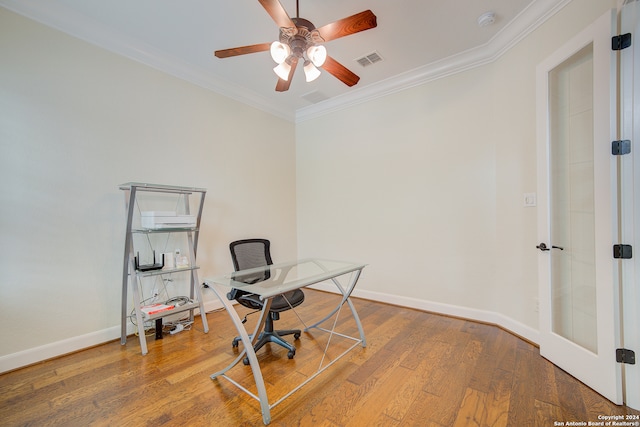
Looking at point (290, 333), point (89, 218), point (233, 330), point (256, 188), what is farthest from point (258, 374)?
point (256, 188)

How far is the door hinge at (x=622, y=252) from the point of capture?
5.04 ft

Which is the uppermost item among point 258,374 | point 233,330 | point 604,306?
point 604,306

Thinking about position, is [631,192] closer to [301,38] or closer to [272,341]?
[301,38]

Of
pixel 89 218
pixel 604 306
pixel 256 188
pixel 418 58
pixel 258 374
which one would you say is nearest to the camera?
pixel 258 374

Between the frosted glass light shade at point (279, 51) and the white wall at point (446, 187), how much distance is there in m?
1.98

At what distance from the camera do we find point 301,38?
6.00ft

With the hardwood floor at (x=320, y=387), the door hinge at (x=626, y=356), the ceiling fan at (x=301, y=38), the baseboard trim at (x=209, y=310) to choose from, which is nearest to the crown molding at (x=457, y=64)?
the ceiling fan at (x=301, y=38)

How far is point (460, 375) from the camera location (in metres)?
1.88

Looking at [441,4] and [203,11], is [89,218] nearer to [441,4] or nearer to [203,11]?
[203,11]

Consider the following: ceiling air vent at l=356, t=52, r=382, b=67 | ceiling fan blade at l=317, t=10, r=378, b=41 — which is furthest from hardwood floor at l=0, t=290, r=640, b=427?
ceiling air vent at l=356, t=52, r=382, b=67

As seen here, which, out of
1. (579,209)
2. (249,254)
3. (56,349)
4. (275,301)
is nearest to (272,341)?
(275,301)

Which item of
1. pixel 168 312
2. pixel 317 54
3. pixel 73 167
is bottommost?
pixel 168 312

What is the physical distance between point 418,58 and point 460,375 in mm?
3045

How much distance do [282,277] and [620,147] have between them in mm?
2292
